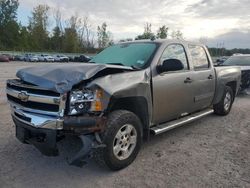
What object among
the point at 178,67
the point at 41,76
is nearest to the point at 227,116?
the point at 178,67

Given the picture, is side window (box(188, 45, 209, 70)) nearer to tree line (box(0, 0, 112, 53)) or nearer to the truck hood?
the truck hood

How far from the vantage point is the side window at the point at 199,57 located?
570 cm

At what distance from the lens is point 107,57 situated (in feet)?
17.4

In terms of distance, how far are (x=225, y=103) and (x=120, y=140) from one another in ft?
14.4

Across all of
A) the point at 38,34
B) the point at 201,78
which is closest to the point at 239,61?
the point at 201,78

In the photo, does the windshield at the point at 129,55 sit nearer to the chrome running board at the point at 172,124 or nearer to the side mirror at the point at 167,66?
the side mirror at the point at 167,66

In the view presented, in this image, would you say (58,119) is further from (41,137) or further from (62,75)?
(62,75)

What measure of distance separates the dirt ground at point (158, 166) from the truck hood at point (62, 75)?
1239 millimetres

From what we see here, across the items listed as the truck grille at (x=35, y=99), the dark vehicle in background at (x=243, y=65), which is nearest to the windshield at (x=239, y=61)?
the dark vehicle in background at (x=243, y=65)

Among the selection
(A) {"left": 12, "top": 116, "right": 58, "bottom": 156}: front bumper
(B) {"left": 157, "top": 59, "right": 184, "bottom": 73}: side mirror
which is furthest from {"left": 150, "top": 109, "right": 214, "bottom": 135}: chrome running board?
(A) {"left": 12, "top": 116, "right": 58, "bottom": 156}: front bumper

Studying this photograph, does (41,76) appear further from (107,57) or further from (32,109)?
(107,57)

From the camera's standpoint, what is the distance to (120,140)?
12.8 feet

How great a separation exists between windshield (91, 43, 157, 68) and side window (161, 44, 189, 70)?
242mm

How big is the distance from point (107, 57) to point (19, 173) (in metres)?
2.56
